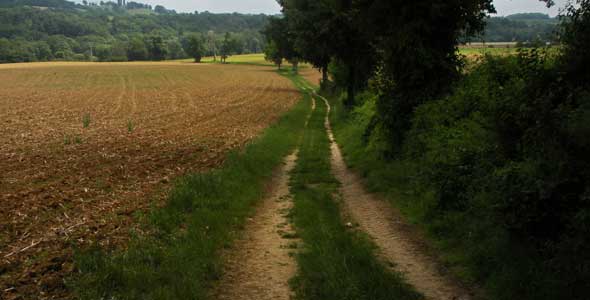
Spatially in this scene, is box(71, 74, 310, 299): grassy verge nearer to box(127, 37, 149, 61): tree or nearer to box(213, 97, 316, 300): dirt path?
box(213, 97, 316, 300): dirt path

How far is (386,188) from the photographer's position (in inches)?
537

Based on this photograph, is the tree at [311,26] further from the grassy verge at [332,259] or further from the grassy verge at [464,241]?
the grassy verge at [332,259]

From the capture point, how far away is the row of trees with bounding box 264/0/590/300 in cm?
660

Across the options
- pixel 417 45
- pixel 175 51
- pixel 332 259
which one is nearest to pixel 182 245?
pixel 332 259

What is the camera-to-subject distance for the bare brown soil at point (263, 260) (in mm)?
7527

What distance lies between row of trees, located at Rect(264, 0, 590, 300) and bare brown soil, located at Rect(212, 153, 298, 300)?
3.05 m

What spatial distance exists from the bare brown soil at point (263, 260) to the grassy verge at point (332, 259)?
0.26 meters

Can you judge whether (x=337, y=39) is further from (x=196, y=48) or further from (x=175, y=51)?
(x=175, y=51)

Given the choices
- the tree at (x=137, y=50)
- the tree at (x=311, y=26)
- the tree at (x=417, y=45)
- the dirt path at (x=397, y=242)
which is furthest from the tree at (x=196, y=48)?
the dirt path at (x=397, y=242)

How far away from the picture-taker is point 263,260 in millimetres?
8883

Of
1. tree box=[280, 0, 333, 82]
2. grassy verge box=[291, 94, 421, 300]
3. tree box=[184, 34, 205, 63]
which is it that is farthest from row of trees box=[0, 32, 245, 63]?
grassy verge box=[291, 94, 421, 300]

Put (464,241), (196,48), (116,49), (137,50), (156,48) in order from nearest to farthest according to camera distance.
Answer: (464,241), (196,48), (137,50), (156,48), (116,49)

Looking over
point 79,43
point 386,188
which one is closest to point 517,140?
point 386,188

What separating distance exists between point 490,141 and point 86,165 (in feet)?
41.0
